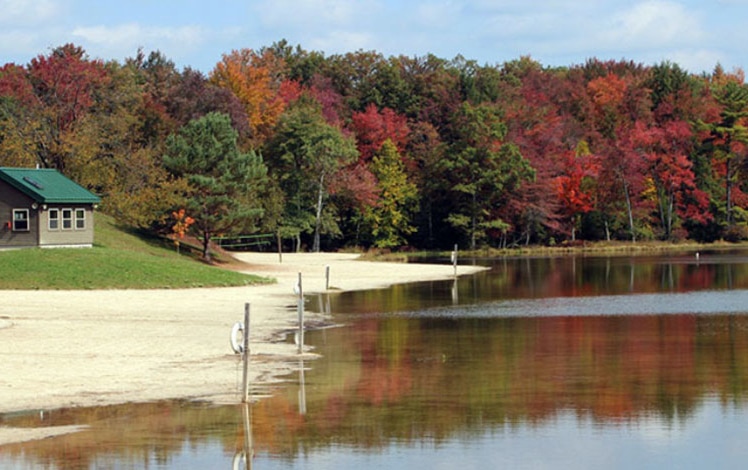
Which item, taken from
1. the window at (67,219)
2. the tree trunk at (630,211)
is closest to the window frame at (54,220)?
the window at (67,219)

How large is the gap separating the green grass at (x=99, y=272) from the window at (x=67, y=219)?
2.24 metres

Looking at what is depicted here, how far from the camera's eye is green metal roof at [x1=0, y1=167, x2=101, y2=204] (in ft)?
205

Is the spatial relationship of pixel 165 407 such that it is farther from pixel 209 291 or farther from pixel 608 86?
pixel 608 86

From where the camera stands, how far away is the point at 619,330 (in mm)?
38594

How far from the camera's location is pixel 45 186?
64250mm

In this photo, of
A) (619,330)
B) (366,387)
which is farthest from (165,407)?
(619,330)

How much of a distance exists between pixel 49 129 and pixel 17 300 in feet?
129

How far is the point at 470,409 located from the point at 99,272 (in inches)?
1379

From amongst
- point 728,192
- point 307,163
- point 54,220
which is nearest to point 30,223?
point 54,220

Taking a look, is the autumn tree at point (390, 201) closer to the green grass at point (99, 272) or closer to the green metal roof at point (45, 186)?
the green metal roof at point (45, 186)

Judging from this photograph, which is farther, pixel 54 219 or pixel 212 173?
pixel 212 173

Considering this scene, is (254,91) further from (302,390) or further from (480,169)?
(302,390)

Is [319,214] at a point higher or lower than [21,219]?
higher

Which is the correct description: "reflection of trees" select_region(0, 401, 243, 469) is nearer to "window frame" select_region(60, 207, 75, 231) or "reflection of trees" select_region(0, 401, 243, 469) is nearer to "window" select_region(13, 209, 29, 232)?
"window" select_region(13, 209, 29, 232)
